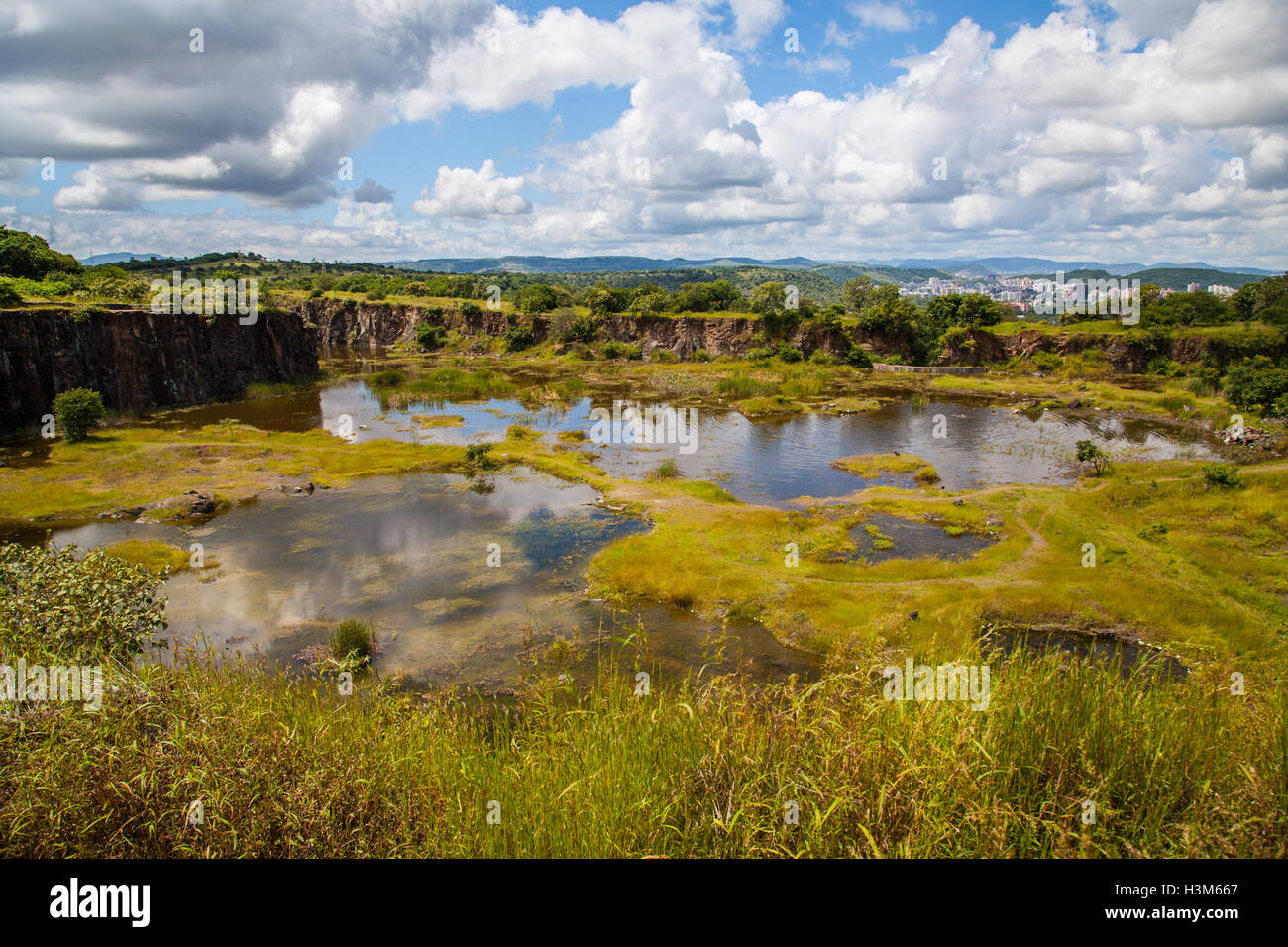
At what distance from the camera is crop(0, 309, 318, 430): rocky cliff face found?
39312 mm

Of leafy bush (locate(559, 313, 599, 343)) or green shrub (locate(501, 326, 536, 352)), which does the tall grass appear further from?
green shrub (locate(501, 326, 536, 352))

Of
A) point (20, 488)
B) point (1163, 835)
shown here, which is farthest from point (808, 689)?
point (20, 488)

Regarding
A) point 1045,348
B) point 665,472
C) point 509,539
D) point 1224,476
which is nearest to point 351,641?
point 509,539

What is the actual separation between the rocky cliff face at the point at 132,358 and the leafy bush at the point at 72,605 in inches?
1421

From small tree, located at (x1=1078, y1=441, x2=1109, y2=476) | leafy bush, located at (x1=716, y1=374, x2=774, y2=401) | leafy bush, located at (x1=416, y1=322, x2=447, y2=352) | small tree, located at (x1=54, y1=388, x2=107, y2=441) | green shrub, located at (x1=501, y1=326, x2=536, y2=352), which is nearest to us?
small tree, located at (x1=1078, y1=441, x2=1109, y2=476)

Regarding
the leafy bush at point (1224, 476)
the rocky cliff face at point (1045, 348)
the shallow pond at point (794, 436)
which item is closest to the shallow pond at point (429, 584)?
the shallow pond at point (794, 436)

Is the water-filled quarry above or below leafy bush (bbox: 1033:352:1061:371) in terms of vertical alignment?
below

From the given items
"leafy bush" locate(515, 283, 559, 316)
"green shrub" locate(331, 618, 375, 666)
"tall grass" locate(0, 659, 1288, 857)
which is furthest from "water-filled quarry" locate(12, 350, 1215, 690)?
"leafy bush" locate(515, 283, 559, 316)

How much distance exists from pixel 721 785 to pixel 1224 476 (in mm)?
32997

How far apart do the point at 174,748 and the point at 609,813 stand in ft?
15.1

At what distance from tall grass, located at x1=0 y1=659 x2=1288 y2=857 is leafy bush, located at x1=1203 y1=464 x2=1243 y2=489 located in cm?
2787

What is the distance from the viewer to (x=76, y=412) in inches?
1458

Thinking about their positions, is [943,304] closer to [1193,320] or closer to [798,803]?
[1193,320]

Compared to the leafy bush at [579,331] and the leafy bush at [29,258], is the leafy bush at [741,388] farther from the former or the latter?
the leafy bush at [29,258]
